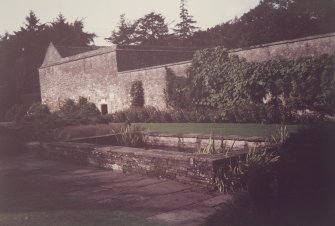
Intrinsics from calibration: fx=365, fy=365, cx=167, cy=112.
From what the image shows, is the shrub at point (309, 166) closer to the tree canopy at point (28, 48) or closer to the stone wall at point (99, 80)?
the stone wall at point (99, 80)

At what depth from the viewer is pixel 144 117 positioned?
67.9ft

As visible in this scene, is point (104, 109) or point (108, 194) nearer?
point (108, 194)

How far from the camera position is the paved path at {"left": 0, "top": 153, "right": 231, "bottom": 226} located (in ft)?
17.5

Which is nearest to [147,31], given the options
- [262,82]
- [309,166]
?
[262,82]

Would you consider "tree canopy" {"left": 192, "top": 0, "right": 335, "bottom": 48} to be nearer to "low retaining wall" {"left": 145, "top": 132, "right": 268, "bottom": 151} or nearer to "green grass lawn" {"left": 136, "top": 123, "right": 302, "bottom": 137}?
"green grass lawn" {"left": 136, "top": 123, "right": 302, "bottom": 137}

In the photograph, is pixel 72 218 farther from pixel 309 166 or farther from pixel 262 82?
pixel 262 82

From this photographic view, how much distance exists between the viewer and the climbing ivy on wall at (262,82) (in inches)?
542

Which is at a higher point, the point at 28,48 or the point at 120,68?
the point at 28,48

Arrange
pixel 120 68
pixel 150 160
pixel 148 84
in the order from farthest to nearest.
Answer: pixel 120 68, pixel 148 84, pixel 150 160

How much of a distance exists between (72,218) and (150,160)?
98.1 inches

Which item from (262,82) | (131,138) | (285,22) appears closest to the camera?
(131,138)

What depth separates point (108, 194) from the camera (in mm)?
6500

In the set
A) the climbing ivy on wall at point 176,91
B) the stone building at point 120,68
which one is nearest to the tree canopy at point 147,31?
the stone building at point 120,68

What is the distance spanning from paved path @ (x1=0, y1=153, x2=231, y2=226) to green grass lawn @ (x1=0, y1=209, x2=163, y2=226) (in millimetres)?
227
